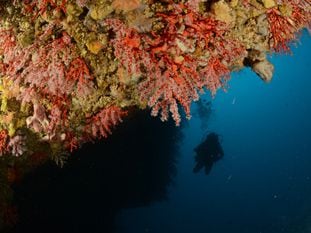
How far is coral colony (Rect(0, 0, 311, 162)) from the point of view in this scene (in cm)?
397

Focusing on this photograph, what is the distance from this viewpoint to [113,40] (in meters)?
3.98

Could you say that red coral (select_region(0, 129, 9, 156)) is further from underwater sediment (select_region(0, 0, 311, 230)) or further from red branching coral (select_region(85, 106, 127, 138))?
red branching coral (select_region(85, 106, 127, 138))

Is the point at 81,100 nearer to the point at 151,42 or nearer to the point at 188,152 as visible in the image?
the point at 151,42

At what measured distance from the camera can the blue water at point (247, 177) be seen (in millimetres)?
46500

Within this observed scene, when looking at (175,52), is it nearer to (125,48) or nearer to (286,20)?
(125,48)

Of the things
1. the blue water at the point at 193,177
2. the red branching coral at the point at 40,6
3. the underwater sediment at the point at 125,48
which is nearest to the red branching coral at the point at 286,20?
the underwater sediment at the point at 125,48

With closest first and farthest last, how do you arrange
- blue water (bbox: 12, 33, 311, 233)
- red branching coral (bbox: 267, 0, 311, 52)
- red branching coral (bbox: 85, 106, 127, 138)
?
1. red branching coral (bbox: 267, 0, 311, 52)
2. red branching coral (bbox: 85, 106, 127, 138)
3. blue water (bbox: 12, 33, 311, 233)

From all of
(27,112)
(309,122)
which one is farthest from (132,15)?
(309,122)

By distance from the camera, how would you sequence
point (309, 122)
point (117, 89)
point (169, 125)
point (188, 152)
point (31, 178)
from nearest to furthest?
1. point (117, 89)
2. point (31, 178)
3. point (169, 125)
4. point (188, 152)
5. point (309, 122)

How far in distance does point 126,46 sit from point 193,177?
5669 cm

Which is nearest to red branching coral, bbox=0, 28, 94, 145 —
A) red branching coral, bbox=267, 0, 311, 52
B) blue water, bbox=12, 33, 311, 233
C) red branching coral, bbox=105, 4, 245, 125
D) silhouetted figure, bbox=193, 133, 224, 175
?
red branching coral, bbox=105, 4, 245, 125

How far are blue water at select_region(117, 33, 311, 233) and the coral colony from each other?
17386mm

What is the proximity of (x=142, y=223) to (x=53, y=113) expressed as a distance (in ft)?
114

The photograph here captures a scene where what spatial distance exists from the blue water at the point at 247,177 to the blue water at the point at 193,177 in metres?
0.20
